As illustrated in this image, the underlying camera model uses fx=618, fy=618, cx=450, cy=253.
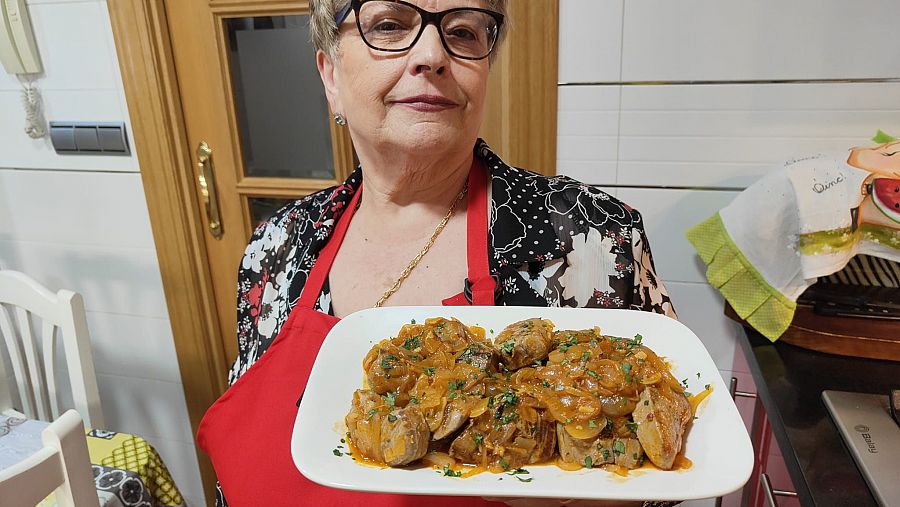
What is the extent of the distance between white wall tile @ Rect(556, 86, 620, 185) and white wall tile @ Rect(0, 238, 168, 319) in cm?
140

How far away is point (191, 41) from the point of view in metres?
1.87

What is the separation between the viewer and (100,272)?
215 centimetres

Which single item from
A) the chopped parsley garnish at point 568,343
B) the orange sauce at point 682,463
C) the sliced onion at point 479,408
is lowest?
the orange sauce at point 682,463

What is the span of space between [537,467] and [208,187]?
1656 mm

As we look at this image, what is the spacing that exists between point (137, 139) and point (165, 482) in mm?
1048

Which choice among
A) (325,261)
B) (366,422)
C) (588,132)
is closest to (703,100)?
(588,132)

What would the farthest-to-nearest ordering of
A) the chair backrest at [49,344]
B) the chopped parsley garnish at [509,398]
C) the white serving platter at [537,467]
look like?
1. the chair backrest at [49,344]
2. the chopped parsley garnish at [509,398]
3. the white serving platter at [537,467]

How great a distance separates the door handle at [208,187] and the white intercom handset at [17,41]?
0.56m

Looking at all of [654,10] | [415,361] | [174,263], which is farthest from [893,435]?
[174,263]

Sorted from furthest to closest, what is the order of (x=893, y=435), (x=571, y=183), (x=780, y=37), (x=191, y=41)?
(x=191, y=41)
(x=780, y=37)
(x=571, y=183)
(x=893, y=435)

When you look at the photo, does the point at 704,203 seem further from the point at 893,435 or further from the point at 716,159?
the point at 893,435

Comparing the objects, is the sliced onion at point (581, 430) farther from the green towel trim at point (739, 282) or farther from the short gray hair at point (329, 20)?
the green towel trim at point (739, 282)

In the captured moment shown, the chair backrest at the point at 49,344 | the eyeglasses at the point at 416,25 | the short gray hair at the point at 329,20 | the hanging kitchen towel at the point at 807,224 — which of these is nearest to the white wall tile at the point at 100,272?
the chair backrest at the point at 49,344

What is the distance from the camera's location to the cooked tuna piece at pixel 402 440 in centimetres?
64
